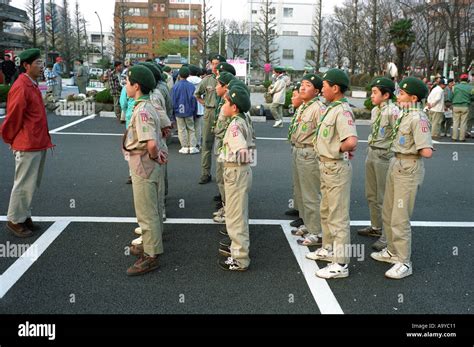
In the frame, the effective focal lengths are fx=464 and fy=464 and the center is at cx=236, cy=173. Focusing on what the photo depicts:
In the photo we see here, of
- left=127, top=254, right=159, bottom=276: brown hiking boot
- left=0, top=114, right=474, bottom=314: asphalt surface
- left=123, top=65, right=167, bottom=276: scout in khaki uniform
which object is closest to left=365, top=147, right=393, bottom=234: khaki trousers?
left=0, top=114, right=474, bottom=314: asphalt surface

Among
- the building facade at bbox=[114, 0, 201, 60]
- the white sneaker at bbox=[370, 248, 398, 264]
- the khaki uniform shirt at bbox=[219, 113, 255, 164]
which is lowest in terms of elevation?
the white sneaker at bbox=[370, 248, 398, 264]

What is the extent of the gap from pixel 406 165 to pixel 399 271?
3.57 feet

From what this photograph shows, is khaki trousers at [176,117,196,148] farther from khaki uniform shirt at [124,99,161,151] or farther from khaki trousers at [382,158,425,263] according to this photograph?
khaki trousers at [382,158,425,263]

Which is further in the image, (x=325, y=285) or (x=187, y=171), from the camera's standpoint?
(x=187, y=171)

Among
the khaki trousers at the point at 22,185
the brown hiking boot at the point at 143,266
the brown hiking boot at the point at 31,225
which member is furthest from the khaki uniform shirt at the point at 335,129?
the brown hiking boot at the point at 31,225

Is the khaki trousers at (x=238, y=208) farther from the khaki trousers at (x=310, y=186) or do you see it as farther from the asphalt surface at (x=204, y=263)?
the khaki trousers at (x=310, y=186)

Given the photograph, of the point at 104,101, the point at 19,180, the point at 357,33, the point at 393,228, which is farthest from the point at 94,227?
the point at 357,33

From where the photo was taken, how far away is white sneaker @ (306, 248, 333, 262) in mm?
5117

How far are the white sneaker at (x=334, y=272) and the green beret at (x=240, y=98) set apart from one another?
1.84m

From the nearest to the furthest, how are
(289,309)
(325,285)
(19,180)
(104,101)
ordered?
1. (289,309)
2. (325,285)
3. (19,180)
4. (104,101)

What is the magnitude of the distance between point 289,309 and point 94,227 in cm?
307

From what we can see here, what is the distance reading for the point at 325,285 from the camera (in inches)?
180

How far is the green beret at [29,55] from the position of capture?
217 inches
